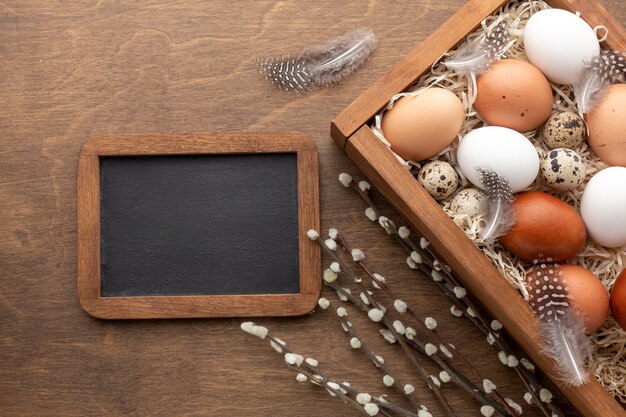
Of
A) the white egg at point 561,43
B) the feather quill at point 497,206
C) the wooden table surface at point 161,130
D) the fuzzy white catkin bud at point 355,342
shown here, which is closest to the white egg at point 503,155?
the feather quill at point 497,206

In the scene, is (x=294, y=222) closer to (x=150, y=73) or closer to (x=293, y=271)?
(x=293, y=271)

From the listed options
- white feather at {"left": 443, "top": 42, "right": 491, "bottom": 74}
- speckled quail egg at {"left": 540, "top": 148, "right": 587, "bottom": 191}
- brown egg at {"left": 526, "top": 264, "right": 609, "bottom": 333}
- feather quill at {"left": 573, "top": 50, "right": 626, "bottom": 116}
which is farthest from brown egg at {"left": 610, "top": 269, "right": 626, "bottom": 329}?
white feather at {"left": 443, "top": 42, "right": 491, "bottom": 74}

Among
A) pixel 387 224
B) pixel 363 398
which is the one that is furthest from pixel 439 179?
pixel 363 398

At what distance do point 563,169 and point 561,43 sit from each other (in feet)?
0.61

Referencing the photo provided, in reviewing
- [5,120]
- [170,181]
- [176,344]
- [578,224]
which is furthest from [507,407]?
[5,120]

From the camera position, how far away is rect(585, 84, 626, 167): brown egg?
0.95 meters

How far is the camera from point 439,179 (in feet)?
3.22

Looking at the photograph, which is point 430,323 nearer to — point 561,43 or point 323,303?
point 323,303

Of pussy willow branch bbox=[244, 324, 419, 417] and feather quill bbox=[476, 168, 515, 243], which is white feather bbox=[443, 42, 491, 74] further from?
pussy willow branch bbox=[244, 324, 419, 417]

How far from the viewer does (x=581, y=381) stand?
3.00 feet

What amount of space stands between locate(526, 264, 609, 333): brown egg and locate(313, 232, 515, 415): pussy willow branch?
198mm

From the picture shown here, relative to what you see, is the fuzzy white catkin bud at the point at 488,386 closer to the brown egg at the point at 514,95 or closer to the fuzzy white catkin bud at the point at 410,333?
the fuzzy white catkin bud at the point at 410,333

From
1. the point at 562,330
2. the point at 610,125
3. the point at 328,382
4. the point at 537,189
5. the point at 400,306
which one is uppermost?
the point at 610,125

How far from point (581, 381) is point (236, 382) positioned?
1.74 ft
